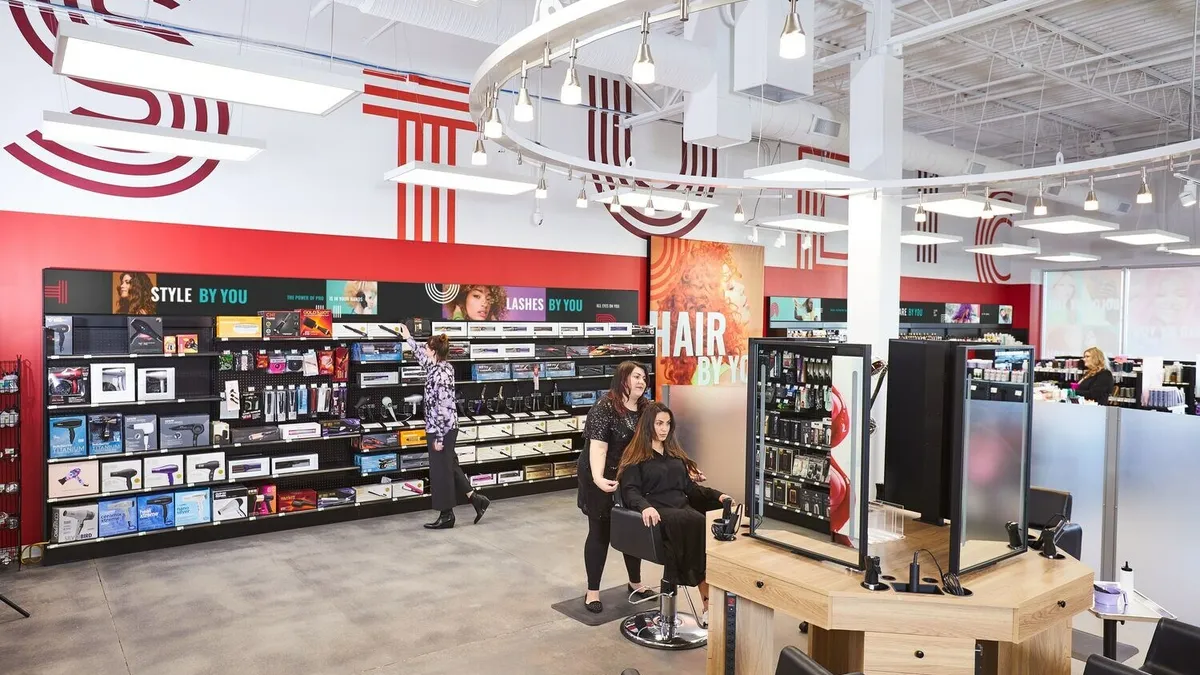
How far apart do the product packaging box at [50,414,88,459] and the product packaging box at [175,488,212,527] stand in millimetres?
775

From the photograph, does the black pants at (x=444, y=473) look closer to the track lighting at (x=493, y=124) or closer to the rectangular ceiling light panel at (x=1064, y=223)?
the track lighting at (x=493, y=124)

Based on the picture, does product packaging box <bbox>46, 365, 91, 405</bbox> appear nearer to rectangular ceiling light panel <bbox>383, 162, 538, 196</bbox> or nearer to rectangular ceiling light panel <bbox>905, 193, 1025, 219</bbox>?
rectangular ceiling light panel <bbox>383, 162, 538, 196</bbox>

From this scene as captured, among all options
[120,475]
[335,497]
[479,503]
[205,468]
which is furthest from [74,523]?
[479,503]

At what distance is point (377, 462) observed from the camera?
294 inches

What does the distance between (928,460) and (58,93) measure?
21.5ft

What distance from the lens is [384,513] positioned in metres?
7.61

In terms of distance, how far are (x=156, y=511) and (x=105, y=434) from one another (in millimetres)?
712

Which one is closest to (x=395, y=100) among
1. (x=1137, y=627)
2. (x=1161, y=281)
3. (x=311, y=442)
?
(x=311, y=442)

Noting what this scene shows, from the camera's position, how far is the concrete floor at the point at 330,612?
4.36 metres

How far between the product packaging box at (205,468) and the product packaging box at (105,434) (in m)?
0.50

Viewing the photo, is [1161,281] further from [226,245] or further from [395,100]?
[226,245]

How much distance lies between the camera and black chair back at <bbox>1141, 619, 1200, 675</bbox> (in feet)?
9.80

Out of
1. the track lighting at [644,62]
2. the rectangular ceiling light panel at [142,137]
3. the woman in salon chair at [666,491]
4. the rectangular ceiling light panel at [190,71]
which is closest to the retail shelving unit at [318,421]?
the rectangular ceiling light panel at [142,137]

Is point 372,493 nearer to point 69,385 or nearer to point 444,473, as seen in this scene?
point 444,473
